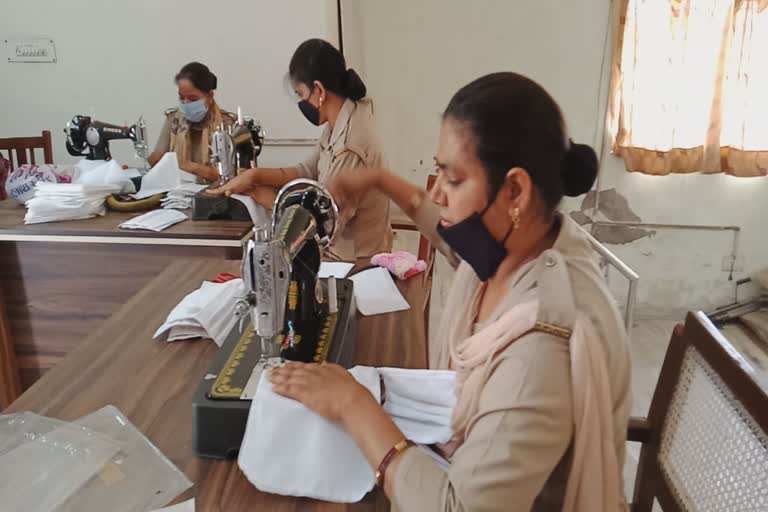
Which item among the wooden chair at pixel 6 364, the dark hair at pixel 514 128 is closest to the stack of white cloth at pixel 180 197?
the wooden chair at pixel 6 364

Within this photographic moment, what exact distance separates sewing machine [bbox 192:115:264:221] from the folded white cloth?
76mm

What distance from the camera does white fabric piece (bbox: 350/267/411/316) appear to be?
1437mm

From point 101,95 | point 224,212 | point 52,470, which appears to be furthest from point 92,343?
point 101,95

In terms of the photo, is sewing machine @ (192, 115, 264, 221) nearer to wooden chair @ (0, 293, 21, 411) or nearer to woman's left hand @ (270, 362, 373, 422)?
wooden chair @ (0, 293, 21, 411)

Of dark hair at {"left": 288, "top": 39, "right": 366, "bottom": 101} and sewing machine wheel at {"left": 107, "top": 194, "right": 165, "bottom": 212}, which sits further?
sewing machine wheel at {"left": 107, "top": 194, "right": 165, "bottom": 212}

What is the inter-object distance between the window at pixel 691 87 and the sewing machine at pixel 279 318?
9.85 feet

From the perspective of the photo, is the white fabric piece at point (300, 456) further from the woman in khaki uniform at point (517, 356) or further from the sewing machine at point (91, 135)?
the sewing machine at point (91, 135)

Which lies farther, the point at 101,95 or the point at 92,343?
the point at 101,95

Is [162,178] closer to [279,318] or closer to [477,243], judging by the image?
[279,318]

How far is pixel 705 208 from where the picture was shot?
3857mm

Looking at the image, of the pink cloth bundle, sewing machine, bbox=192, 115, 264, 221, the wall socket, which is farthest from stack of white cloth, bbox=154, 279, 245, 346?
the wall socket

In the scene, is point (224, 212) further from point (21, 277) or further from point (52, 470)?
point (52, 470)

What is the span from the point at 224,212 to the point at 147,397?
1.25 meters

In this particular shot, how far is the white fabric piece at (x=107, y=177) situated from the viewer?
2.40 meters
